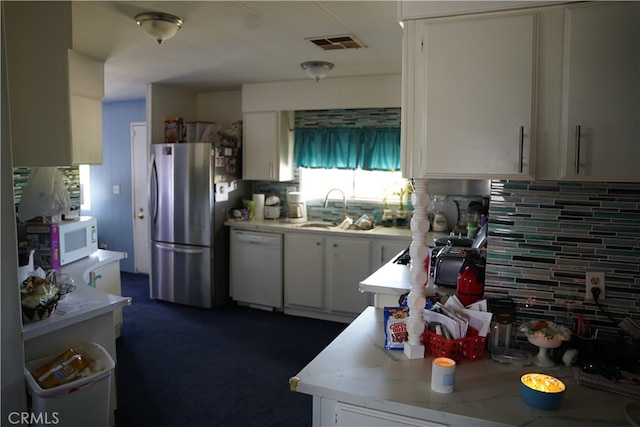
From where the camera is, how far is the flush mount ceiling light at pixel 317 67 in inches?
158

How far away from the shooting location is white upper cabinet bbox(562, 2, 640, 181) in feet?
4.84

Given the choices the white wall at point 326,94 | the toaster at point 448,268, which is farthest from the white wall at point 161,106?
the toaster at point 448,268

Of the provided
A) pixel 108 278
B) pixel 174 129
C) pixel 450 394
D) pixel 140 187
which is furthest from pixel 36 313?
pixel 140 187

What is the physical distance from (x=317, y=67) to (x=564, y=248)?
9.02ft

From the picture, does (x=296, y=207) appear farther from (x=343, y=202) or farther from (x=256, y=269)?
(x=256, y=269)

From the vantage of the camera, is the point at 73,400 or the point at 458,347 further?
the point at 73,400

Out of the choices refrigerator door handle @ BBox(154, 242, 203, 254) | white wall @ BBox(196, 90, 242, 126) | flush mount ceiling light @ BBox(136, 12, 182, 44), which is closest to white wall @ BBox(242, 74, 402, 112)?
white wall @ BBox(196, 90, 242, 126)

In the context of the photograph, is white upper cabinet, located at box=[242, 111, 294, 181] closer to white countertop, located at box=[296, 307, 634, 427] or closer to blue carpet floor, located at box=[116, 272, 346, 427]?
blue carpet floor, located at box=[116, 272, 346, 427]

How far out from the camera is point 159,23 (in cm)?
281

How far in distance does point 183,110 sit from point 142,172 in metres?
1.16

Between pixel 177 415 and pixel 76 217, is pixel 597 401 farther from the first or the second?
pixel 76 217

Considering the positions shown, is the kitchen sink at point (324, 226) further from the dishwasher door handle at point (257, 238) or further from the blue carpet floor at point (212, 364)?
the blue carpet floor at point (212, 364)

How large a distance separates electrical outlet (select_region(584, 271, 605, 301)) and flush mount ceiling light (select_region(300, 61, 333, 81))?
2.85m

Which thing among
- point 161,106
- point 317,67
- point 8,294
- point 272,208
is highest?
point 317,67
